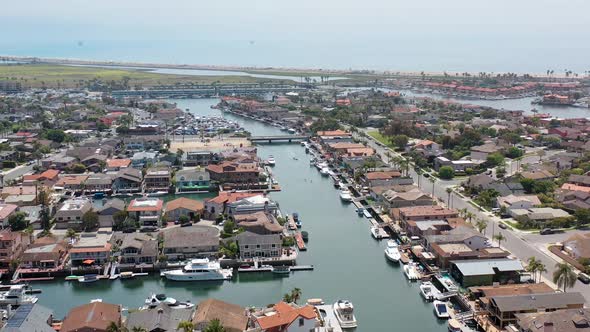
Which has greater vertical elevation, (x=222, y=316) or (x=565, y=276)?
(x=565, y=276)

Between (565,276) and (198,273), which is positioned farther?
(198,273)

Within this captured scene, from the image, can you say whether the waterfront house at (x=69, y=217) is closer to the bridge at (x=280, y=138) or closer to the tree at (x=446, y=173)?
the tree at (x=446, y=173)

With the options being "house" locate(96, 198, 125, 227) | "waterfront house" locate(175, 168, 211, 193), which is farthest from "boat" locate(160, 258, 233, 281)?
"waterfront house" locate(175, 168, 211, 193)

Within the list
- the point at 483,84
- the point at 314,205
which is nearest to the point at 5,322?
the point at 314,205

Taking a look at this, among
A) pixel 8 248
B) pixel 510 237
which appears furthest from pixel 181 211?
pixel 510 237

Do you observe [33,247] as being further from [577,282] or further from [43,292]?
[577,282]

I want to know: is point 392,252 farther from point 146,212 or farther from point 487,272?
point 146,212
